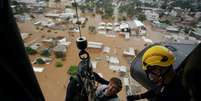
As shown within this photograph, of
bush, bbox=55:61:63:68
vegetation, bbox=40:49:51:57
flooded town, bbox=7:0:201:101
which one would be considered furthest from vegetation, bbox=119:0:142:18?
bush, bbox=55:61:63:68

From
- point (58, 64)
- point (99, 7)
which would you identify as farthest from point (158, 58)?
point (99, 7)

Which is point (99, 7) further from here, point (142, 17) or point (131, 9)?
point (142, 17)

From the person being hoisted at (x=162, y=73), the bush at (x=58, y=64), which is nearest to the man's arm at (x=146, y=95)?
the person being hoisted at (x=162, y=73)

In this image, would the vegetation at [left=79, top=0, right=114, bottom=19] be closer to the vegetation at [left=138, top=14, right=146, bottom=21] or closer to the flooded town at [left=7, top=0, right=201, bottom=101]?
the flooded town at [left=7, top=0, right=201, bottom=101]

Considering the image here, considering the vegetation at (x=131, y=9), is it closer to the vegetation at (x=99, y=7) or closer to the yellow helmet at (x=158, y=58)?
the vegetation at (x=99, y=7)

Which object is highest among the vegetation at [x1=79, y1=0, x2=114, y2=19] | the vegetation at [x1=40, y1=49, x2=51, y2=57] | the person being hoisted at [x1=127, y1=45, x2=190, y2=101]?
the person being hoisted at [x1=127, y1=45, x2=190, y2=101]

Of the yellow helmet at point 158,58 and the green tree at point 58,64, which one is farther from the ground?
the yellow helmet at point 158,58

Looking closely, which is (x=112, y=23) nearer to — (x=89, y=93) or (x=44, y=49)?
(x=44, y=49)

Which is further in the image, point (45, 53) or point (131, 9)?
point (131, 9)
